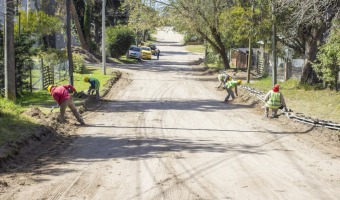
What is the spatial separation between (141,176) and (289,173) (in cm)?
302

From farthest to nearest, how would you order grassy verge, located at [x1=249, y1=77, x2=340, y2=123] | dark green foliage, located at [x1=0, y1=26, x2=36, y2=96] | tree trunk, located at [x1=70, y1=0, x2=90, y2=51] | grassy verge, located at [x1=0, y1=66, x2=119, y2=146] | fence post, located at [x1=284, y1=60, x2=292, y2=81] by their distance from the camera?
tree trunk, located at [x1=70, y1=0, x2=90, y2=51], fence post, located at [x1=284, y1=60, x2=292, y2=81], dark green foliage, located at [x1=0, y1=26, x2=36, y2=96], grassy verge, located at [x1=249, y1=77, x2=340, y2=123], grassy verge, located at [x1=0, y1=66, x2=119, y2=146]

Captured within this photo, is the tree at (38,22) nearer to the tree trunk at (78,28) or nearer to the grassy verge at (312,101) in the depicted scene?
the tree trunk at (78,28)

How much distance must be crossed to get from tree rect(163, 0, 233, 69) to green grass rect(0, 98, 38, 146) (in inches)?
876

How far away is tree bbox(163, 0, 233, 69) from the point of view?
37.4 metres

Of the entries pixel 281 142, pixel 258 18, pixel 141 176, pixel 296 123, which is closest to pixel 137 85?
pixel 258 18

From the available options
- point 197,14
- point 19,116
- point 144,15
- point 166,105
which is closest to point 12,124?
point 19,116

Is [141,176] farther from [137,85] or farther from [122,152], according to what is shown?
[137,85]

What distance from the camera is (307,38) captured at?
89.6 ft

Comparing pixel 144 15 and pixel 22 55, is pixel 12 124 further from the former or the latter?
pixel 144 15

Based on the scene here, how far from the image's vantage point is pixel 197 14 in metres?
38.2

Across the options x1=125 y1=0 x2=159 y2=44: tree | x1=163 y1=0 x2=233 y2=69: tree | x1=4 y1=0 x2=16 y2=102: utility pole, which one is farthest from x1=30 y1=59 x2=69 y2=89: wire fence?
x1=163 y1=0 x2=233 y2=69: tree

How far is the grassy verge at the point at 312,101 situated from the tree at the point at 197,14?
10.2 m

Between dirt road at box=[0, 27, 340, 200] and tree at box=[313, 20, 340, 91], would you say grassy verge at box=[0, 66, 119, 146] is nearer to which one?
dirt road at box=[0, 27, 340, 200]

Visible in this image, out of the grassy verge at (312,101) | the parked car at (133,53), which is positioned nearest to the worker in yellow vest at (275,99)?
the grassy verge at (312,101)
